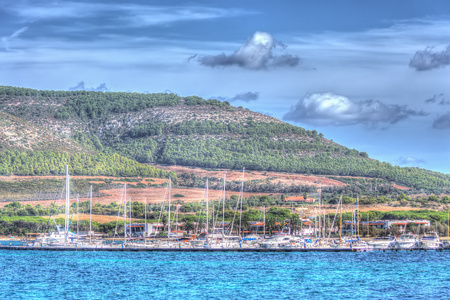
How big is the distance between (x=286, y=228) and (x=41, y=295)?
2741 inches

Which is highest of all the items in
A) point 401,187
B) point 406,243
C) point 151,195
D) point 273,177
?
point 273,177

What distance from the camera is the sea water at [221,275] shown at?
59375 millimetres

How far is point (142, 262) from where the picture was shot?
271ft

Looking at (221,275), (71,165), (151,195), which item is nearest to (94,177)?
(71,165)

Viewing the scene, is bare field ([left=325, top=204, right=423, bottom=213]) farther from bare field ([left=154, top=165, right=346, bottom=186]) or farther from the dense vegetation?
the dense vegetation

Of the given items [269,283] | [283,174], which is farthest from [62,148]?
[269,283]

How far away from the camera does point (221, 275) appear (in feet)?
231

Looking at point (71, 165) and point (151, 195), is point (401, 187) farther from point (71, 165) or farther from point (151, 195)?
point (71, 165)

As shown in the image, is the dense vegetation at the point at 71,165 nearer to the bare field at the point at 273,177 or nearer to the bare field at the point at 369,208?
the bare field at the point at 273,177

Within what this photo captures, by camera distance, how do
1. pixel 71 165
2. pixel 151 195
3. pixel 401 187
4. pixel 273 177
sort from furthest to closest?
pixel 273 177 < pixel 401 187 < pixel 71 165 < pixel 151 195

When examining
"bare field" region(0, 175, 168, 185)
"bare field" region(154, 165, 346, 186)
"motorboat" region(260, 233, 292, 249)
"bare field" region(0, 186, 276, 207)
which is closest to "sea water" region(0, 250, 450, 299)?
"motorboat" region(260, 233, 292, 249)

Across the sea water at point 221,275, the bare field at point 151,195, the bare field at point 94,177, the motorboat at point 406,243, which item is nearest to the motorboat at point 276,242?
the sea water at point 221,275

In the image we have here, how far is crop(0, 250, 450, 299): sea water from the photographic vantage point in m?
59.4

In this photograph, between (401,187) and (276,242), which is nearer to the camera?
(276,242)
